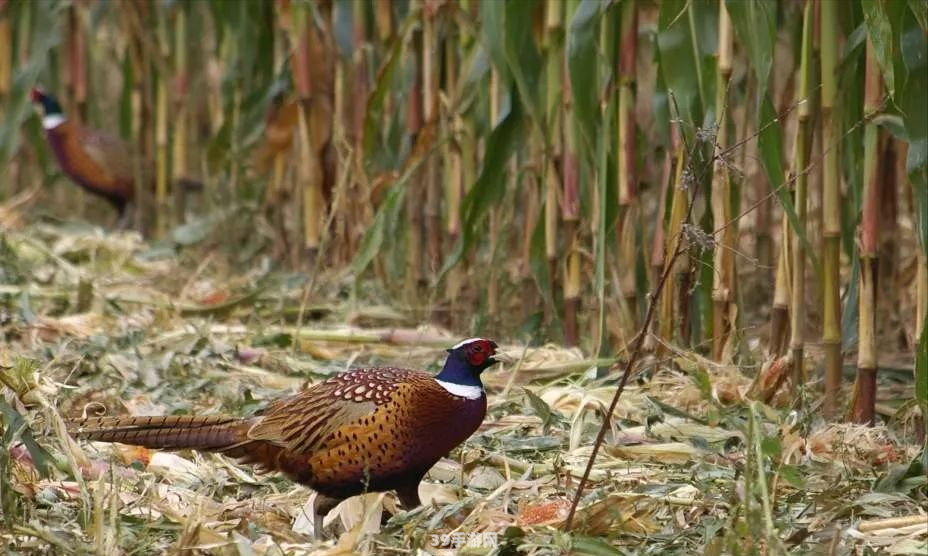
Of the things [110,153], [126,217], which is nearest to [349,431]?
[110,153]

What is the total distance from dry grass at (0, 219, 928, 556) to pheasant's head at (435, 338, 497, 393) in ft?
0.82

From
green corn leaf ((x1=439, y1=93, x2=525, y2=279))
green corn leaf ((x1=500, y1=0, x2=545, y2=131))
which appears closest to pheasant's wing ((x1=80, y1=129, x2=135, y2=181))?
green corn leaf ((x1=439, y1=93, x2=525, y2=279))

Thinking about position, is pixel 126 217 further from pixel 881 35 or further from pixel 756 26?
pixel 881 35

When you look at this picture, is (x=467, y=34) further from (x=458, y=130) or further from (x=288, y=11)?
(x=288, y=11)

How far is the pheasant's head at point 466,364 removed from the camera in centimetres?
338

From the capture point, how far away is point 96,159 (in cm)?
769

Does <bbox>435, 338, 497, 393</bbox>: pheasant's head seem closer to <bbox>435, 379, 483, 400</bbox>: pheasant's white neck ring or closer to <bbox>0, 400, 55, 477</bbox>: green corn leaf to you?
<bbox>435, 379, 483, 400</bbox>: pheasant's white neck ring

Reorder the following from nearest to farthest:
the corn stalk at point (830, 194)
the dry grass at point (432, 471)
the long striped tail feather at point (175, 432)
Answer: the dry grass at point (432, 471)
the long striped tail feather at point (175, 432)
the corn stalk at point (830, 194)

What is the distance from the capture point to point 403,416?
3236 millimetres

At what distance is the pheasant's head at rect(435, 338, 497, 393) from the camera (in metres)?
3.38

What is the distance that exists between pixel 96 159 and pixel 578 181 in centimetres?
366

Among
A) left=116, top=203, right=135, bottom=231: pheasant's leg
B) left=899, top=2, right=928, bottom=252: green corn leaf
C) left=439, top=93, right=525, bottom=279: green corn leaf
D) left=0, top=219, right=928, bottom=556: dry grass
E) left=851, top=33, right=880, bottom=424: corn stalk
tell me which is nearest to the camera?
left=0, top=219, right=928, bottom=556: dry grass

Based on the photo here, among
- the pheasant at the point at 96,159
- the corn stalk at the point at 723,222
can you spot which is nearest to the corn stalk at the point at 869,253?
the corn stalk at the point at 723,222

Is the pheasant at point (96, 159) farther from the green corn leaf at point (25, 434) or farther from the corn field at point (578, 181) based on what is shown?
the green corn leaf at point (25, 434)
